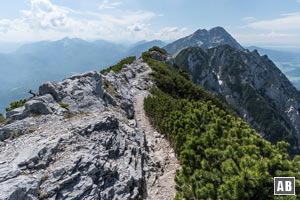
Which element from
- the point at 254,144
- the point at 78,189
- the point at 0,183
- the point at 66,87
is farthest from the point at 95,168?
the point at 66,87

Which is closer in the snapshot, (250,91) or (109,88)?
(109,88)

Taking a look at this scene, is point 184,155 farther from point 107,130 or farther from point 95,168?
point 107,130

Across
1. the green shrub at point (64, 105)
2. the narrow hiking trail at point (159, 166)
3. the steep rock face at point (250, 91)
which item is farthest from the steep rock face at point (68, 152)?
the steep rock face at point (250, 91)

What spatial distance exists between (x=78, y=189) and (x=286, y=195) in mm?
10341

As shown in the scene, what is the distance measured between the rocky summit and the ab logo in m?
8.45

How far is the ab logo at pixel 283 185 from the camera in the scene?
1190cm

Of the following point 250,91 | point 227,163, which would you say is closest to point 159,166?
point 227,163

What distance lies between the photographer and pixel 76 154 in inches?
708

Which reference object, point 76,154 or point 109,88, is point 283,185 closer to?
point 76,154

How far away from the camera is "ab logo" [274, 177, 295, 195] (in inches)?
469

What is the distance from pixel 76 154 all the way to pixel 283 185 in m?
11.8

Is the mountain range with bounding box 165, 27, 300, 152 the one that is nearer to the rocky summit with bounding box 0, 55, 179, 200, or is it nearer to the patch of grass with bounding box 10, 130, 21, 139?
the rocky summit with bounding box 0, 55, 179, 200

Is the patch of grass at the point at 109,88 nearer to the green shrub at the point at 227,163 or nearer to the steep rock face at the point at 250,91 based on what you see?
the green shrub at the point at 227,163

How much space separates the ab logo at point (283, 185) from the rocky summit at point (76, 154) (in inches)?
333
